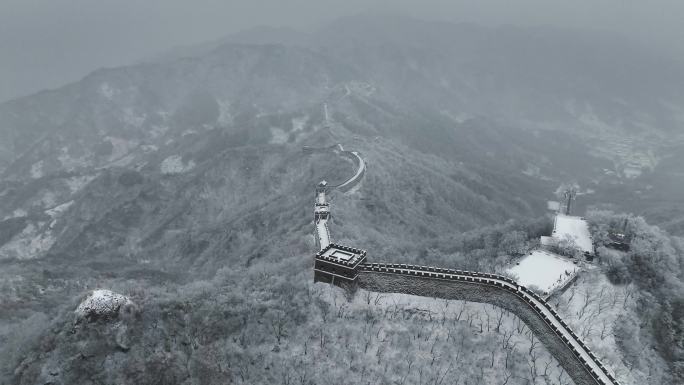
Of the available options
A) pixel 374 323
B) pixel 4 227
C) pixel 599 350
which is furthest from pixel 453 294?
pixel 4 227

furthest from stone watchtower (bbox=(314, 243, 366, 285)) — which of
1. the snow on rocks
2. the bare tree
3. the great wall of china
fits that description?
the snow on rocks

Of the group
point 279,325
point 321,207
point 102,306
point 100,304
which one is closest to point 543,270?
point 279,325

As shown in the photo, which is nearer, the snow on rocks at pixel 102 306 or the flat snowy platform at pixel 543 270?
the snow on rocks at pixel 102 306

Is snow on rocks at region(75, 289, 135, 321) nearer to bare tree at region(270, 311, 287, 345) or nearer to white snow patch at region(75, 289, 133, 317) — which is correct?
white snow patch at region(75, 289, 133, 317)

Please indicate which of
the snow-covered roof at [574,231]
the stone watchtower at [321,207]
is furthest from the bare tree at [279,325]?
the stone watchtower at [321,207]

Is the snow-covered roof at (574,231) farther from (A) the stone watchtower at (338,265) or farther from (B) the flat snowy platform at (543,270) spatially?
Result: (A) the stone watchtower at (338,265)

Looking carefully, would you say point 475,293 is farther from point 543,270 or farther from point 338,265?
point 543,270
